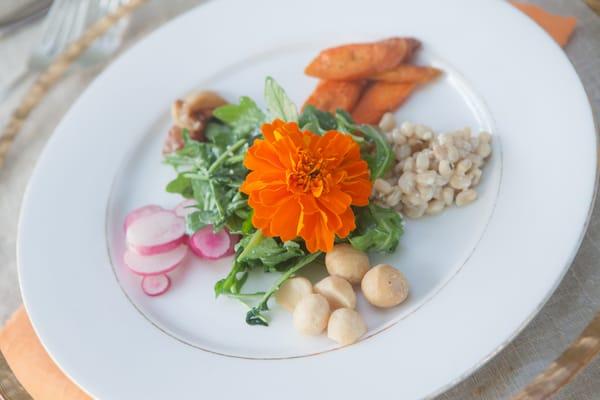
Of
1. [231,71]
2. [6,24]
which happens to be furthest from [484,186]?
[6,24]

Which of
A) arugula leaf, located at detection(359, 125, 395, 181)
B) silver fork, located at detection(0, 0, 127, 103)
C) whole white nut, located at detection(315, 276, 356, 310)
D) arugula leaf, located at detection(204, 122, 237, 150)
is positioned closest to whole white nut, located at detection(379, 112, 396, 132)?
arugula leaf, located at detection(359, 125, 395, 181)

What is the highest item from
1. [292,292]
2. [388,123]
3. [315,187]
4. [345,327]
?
[388,123]

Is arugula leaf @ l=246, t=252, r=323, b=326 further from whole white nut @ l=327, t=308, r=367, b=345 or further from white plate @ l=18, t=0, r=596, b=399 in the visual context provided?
whole white nut @ l=327, t=308, r=367, b=345

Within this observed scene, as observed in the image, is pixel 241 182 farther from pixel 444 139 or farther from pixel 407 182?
pixel 444 139

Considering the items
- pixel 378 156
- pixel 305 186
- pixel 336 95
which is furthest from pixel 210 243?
pixel 336 95

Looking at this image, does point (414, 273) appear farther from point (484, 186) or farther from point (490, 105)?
point (490, 105)
